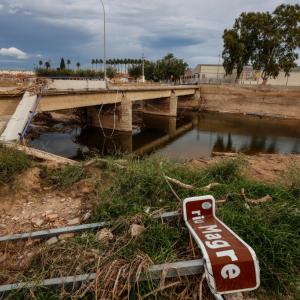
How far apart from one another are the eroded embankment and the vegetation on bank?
35553mm

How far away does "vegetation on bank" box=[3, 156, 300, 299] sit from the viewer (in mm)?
3049

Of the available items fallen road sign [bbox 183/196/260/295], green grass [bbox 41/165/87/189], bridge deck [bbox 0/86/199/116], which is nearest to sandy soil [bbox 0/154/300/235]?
green grass [bbox 41/165/87/189]

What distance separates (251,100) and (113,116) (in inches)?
982

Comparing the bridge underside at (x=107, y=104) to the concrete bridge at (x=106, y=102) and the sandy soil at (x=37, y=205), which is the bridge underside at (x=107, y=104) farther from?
the sandy soil at (x=37, y=205)

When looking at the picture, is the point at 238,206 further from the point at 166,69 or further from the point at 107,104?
the point at 166,69

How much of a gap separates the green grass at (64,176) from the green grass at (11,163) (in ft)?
1.86

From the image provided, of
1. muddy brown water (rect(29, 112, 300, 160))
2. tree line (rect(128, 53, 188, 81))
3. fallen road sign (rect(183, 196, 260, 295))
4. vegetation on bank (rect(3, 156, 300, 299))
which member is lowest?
muddy brown water (rect(29, 112, 300, 160))

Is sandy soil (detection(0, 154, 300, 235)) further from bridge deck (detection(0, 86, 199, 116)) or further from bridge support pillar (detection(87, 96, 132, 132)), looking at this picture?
bridge support pillar (detection(87, 96, 132, 132))

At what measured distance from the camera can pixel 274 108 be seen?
37.1 m

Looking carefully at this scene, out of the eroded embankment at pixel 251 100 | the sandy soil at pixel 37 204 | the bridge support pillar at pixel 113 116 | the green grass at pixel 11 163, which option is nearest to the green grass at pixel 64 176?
the sandy soil at pixel 37 204

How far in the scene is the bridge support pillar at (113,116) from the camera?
23.5 metres

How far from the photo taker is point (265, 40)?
139 ft

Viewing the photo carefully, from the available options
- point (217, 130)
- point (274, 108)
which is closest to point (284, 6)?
point (274, 108)

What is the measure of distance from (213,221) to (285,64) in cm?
4658
